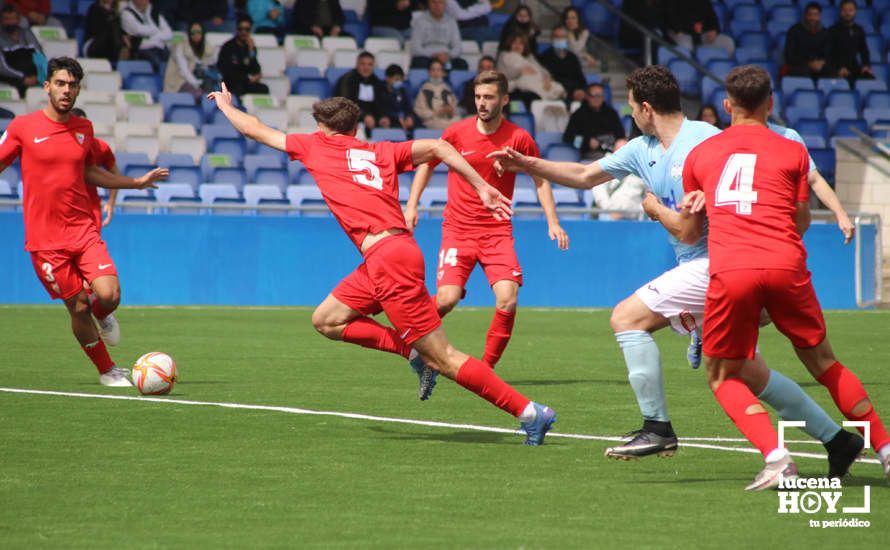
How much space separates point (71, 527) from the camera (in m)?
5.62

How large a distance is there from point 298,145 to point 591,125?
47.8 feet

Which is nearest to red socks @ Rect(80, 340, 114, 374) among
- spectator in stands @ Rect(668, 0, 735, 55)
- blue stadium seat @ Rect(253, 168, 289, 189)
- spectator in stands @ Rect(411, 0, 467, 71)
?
blue stadium seat @ Rect(253, 168, 289, 189)

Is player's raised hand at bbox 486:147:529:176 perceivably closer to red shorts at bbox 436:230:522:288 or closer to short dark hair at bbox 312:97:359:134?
short dark hair at bbox 312:97:359:134

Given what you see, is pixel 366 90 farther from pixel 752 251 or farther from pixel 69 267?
pixel 752 251

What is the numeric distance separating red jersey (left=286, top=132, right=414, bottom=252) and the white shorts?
1.70 m

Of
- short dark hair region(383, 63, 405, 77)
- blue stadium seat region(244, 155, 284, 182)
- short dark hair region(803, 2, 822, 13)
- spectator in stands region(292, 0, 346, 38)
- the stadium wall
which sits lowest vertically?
the stadium wall

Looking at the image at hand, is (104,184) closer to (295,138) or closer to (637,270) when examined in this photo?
(295,138)

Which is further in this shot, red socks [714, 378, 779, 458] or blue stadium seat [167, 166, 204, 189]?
blue stadium seat [167, 166, 204, 189]

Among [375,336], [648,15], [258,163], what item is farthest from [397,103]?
[375,336]

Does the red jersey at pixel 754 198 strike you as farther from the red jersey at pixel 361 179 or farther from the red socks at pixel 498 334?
the red socks at pixel 498 334

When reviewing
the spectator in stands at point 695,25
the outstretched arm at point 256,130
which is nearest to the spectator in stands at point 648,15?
the spectator in stands at point 695,25

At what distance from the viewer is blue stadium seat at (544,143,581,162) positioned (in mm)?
22547

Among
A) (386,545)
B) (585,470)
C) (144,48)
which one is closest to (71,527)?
(386,545)

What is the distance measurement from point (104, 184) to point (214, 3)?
1347cm
